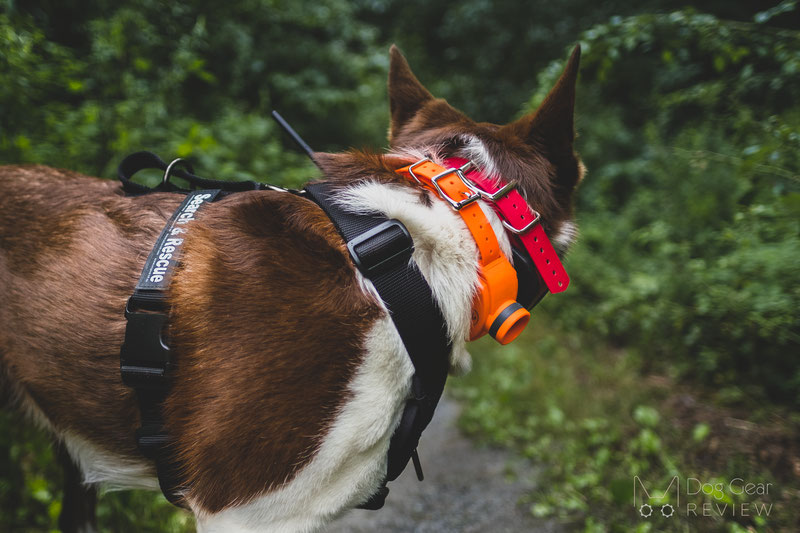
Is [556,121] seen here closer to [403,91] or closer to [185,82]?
[403,91]

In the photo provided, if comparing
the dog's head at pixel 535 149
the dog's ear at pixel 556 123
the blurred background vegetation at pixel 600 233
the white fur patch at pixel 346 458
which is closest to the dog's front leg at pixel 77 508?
the blurred background vegetation at pixel 600 233

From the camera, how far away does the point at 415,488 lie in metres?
2.76

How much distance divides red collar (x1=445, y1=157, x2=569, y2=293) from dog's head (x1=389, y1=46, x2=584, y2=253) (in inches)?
2.2

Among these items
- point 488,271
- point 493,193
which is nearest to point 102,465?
point 488,271

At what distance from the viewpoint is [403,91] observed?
174 cm

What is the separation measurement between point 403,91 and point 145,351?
1178mm

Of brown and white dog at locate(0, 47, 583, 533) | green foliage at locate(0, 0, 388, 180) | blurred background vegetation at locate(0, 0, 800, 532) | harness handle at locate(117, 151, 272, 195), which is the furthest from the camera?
green foliage at locate(0, 0, 388, 180)

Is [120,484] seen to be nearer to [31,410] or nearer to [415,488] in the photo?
[31,410]

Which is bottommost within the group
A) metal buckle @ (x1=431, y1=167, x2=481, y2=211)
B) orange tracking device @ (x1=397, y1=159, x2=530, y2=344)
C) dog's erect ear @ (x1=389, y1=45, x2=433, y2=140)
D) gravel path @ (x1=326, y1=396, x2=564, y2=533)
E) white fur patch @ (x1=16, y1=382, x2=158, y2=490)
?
gravel path @ (x1=326, y1=396, x2=564, y2=533)

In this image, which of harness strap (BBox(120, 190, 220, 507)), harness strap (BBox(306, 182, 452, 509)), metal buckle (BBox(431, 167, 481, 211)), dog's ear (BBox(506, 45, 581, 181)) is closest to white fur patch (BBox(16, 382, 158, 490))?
harness strap (BBox(120, 190, 220, 507))

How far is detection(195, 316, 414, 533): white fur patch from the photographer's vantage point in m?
1.20

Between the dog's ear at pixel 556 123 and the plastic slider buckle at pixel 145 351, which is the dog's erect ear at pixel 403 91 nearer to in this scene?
the dog's ear at pixel 556 123

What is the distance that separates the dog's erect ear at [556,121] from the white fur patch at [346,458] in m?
0.74

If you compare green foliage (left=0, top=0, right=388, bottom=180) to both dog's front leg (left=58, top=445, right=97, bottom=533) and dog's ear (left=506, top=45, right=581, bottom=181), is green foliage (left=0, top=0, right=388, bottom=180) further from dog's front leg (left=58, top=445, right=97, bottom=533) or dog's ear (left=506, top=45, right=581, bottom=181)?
dog's ear (left=506, top=45, right=581, bottom=181)
